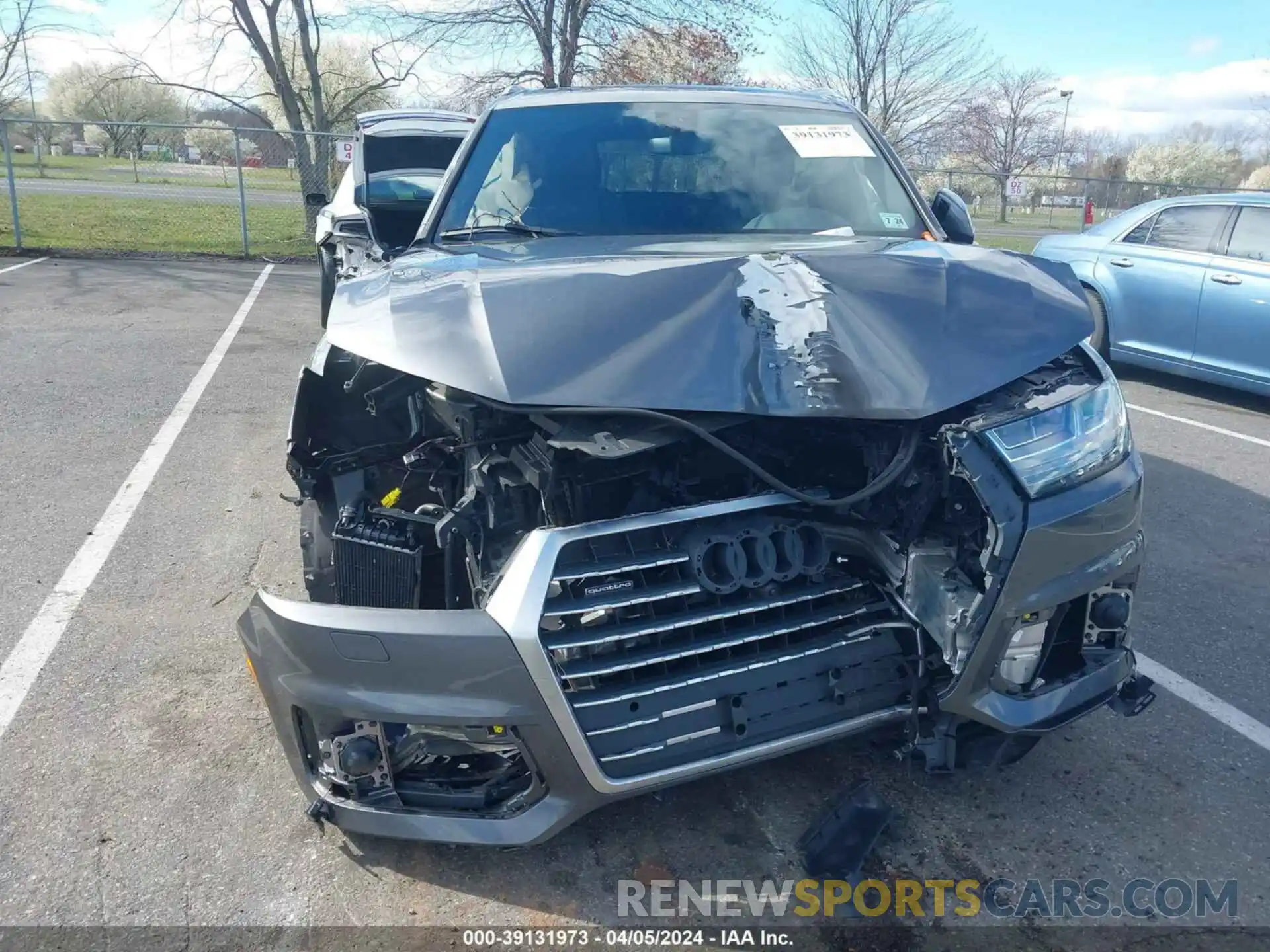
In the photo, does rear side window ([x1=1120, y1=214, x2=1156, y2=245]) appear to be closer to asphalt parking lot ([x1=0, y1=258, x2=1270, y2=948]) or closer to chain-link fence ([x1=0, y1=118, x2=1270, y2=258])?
asphalt parking lot ([x1=0, y1=258, x2=1270, y2=948])

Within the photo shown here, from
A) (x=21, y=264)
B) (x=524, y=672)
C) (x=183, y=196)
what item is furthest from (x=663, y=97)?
(x=183, y=196)

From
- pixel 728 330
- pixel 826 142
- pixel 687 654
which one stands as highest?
pixel 826 142

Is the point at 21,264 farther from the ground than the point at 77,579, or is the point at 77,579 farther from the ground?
the point at 21,264

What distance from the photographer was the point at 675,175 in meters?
3.68

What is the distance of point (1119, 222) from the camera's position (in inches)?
323

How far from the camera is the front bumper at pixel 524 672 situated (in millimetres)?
2041

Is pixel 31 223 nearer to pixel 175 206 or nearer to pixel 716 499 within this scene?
pixel 175 206

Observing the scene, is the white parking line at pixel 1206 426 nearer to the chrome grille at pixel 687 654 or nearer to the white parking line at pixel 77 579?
the chrome grille at pixel 687 654

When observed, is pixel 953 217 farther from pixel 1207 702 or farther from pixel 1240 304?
pixel 1240 304

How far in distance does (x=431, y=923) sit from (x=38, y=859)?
3.26 ft

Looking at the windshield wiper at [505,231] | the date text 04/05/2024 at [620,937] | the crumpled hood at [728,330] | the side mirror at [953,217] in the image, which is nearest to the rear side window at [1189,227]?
the side mirror at [953,217]

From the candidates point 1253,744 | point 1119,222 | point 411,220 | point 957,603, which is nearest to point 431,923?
point 957,603

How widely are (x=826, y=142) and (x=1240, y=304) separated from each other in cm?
478

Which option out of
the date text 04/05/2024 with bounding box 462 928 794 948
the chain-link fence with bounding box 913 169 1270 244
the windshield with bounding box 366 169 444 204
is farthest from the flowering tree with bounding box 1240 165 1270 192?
the date text 04/05/2024 with bounding box 462 928 794 948
